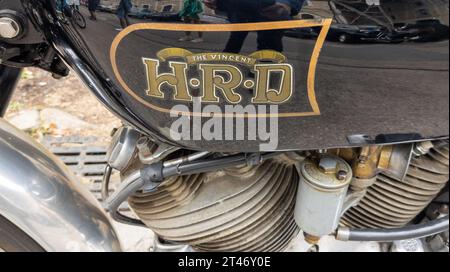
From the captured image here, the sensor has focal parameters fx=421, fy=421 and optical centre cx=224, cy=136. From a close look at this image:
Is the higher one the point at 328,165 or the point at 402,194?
the point at 328,165

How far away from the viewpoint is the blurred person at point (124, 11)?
62cm

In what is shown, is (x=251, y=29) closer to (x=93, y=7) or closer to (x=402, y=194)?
(x=93, y=7)

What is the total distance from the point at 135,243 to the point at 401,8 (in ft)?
3.52

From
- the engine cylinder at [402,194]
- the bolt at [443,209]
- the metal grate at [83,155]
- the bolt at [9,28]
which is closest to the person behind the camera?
the bolt at [9,28]

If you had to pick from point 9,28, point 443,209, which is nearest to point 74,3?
point 9,28

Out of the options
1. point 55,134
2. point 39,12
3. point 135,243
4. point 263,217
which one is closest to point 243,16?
point 39,12

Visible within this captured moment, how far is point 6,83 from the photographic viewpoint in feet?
3.07

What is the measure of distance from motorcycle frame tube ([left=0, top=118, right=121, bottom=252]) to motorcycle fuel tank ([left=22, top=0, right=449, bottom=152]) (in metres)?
0.24

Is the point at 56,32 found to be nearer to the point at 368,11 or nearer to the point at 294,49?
the point at 294,49

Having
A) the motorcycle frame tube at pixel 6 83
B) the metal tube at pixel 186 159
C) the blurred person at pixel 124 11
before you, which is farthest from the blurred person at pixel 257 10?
the motorcycle frame tube at pixel 6 83

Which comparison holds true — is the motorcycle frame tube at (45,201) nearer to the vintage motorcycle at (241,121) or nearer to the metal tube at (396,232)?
the vintage motorcycle at (241,121)

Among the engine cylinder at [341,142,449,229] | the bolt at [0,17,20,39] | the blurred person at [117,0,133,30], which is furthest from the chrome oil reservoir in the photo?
the bolt at [0,17,20,39]

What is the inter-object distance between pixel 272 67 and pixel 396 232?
1.65 feet

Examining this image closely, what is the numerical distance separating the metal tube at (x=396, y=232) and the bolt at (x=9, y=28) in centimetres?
74
